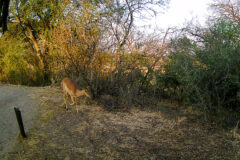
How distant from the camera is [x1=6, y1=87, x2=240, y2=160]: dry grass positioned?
3646mm

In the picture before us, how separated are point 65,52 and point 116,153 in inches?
162

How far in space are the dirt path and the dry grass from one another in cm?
20

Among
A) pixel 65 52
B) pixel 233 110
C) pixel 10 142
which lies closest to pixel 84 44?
pixel 65 52

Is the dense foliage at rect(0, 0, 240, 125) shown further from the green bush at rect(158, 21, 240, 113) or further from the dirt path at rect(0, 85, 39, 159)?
the dirt path at rect(0, 85, 39, 159)

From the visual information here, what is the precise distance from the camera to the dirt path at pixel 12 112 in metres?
4.09

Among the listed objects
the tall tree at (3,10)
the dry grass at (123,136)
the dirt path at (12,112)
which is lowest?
the dry grass at (123,136)

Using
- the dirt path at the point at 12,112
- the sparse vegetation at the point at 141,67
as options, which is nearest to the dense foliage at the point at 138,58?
the sparse vegetation at the point at 141,67

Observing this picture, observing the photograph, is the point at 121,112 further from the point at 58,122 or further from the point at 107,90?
the point at 58,122

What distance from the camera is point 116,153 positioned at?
3676 mm

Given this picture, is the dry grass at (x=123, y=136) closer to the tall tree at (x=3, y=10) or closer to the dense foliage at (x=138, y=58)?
the dense foliage at (x=138, y=58)

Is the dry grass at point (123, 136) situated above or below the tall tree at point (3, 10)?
below

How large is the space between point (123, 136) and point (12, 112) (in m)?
3.24

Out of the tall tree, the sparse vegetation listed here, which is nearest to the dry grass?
the sparse vegetation

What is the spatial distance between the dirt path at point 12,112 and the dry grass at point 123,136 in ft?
0.66
